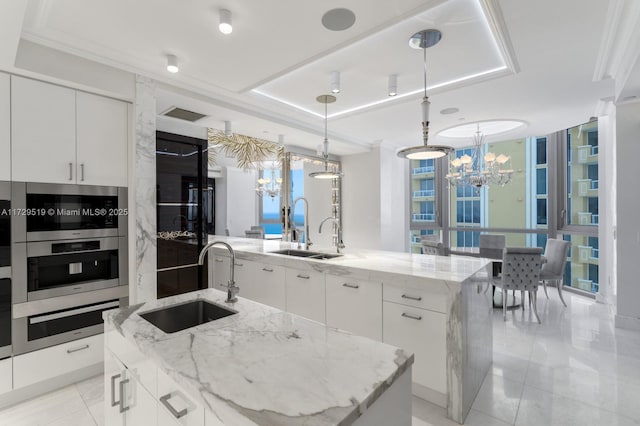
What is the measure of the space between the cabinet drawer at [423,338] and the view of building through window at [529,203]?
371 cm

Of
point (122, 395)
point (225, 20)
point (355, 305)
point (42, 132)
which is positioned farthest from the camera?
point (355, 305)

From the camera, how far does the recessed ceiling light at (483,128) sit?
4.61 metres

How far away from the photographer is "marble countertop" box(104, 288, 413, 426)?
795 mm

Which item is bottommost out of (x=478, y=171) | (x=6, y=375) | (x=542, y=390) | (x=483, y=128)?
(x=542, y=390)

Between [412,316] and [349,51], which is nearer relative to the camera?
[412,316]

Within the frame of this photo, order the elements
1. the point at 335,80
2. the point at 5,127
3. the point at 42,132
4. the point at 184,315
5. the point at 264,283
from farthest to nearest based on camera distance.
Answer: the point at 264,283 < the point at 335,80 < the point at 42,132 < the point at 5,127 < the point at 184,315

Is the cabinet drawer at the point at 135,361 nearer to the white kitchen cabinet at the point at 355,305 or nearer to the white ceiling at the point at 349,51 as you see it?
the white kitchen cabinet at the point at 355,305

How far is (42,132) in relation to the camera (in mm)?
2277

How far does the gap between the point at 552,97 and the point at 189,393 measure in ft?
14.5

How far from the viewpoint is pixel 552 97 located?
351cm

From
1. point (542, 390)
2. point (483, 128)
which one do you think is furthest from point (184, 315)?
point (483, 128)

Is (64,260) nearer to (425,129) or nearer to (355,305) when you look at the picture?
(355,305)

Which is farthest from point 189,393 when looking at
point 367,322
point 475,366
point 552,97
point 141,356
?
point 552,97

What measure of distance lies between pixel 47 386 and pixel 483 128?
243 inches
